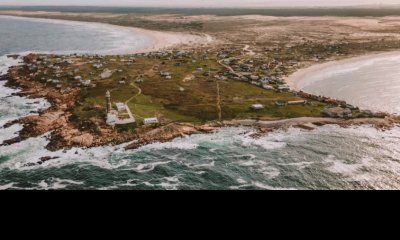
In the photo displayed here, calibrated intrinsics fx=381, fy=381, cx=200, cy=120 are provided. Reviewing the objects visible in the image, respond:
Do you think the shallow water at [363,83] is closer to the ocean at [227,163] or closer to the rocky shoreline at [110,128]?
the rocky shoreline at [110,128]

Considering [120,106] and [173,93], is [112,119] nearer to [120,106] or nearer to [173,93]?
[120,106]

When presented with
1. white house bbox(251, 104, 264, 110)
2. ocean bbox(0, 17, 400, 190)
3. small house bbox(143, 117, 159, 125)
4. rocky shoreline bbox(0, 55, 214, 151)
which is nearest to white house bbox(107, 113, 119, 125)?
rocky shoreline bbox(0, 55, 214, 151)

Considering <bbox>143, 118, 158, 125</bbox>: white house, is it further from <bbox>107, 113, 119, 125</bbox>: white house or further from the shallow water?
the shallow water

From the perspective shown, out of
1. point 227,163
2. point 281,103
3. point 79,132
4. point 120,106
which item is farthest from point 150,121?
point 281,103

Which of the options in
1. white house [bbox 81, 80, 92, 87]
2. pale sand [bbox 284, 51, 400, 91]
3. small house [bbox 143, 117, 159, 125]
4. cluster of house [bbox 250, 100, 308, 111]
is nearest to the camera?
small house [bbox 143, 117, 159, 125]

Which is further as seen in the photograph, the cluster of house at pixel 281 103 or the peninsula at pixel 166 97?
the cluster of house at pixel 281 103

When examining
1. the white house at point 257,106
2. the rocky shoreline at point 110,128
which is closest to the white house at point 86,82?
the rocky shoreline at point 110,128
